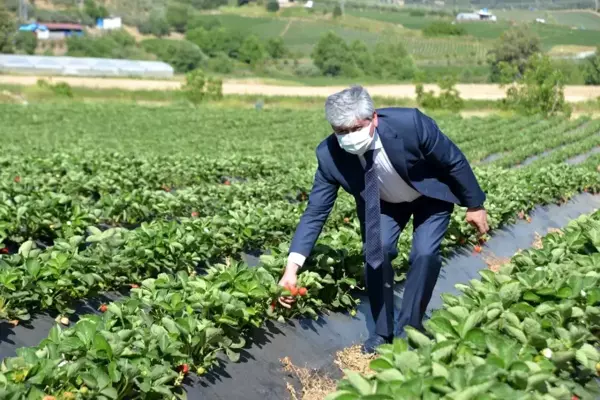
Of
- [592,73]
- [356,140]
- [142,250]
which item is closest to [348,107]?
[356,140]

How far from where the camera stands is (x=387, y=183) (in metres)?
4.74

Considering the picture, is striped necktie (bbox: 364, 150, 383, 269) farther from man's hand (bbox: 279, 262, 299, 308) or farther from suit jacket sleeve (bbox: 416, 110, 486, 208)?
man's hand (bbox: 279, 262, 299, 308)

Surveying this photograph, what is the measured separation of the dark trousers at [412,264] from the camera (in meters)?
4.85

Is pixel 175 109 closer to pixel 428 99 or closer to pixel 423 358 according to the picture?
pixel 428 99

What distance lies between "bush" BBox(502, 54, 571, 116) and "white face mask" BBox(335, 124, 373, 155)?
3316cm

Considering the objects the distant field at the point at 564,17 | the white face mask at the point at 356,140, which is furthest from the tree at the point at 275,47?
the white face mask at the point at 356,140

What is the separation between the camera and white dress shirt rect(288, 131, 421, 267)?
15.0ft

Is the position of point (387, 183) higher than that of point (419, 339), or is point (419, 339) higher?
point (387, 183)

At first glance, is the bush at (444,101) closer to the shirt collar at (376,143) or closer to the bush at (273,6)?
the shirt collar at (376,143)

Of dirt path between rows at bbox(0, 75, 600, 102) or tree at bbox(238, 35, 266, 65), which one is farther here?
Answer: tree at bbox(238, 35, 266, 65)

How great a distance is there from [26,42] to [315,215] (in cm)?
8163

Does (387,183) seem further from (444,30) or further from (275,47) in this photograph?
(444,30)

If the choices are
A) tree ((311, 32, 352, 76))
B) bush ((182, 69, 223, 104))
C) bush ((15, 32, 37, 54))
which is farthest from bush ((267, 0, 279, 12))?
bush ((182, 69, 223, 104))

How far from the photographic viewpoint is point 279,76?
72812 mm
